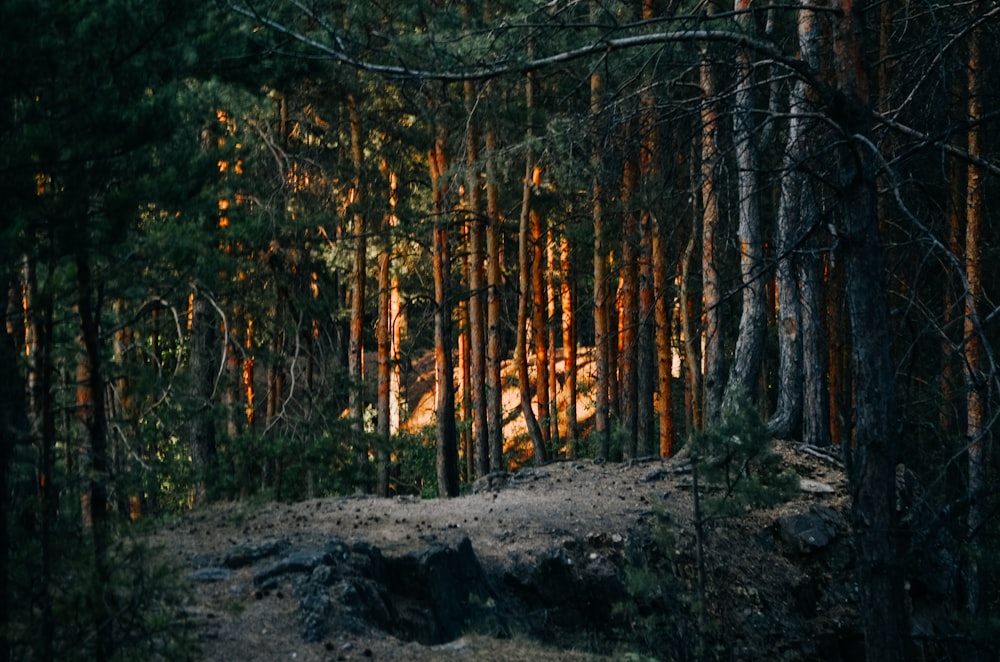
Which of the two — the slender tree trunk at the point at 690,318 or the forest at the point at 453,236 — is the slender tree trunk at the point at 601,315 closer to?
the forest at the point at 453,236

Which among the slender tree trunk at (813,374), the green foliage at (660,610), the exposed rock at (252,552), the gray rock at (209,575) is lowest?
the green foliage at (660,610)

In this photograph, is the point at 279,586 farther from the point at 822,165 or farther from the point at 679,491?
the point at 679,491

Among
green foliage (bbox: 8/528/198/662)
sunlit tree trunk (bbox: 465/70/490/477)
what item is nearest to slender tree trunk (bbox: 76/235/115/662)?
green foliage (bbox: 8/528/198/662)

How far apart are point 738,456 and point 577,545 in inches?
118

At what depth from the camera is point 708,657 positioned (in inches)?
340

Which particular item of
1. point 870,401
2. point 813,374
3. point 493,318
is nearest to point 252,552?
point 870,401

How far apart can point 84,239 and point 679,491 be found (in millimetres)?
9522

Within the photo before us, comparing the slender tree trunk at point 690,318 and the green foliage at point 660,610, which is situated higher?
the slender tree trunk at point 690,318

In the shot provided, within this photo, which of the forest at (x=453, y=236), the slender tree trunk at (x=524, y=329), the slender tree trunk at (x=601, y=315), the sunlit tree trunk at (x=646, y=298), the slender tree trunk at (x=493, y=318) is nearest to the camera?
the forest at (x=453, y=236)

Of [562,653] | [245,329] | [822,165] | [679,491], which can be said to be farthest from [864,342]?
[245,329]

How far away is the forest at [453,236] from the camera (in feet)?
17.1

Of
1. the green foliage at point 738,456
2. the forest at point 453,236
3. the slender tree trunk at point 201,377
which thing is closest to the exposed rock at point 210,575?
the forest at point 453,236

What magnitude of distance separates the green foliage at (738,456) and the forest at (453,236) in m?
1.08

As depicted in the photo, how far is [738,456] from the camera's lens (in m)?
8.54
